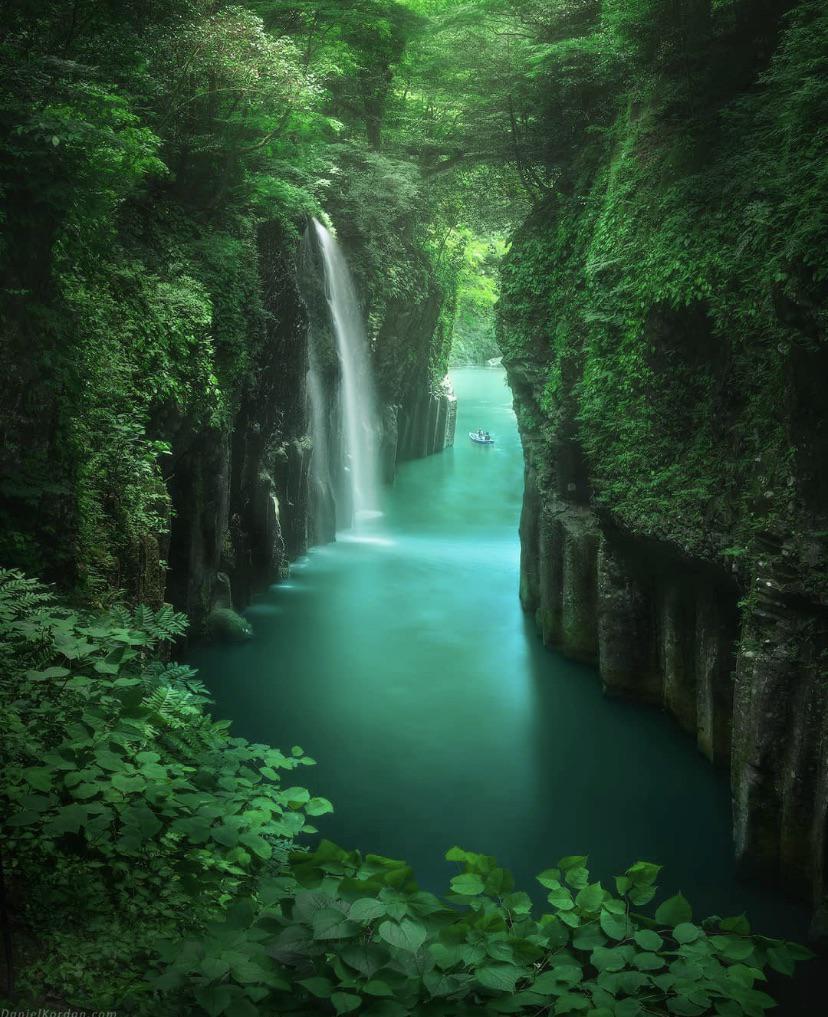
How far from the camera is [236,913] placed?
3418 mm

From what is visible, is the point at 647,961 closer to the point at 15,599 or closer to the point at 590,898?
the point at 590,898

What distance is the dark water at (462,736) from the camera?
9.88 meters

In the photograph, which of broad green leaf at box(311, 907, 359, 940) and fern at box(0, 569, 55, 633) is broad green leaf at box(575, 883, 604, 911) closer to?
broad green leaf at box(311, 907, 359, 940)

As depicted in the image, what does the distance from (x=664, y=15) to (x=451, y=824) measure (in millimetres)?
11215

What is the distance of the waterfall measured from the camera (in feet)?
73.4

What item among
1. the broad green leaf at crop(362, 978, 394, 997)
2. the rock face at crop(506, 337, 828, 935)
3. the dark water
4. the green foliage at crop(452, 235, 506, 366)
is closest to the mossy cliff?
the rock face at crop(506, 337, 828, 935)

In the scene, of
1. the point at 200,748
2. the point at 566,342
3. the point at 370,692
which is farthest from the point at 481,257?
the point at 200,748

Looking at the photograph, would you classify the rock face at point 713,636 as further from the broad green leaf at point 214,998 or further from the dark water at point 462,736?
the broad green leaf at point 214,998

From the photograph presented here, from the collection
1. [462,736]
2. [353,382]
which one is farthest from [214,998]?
[353,382]

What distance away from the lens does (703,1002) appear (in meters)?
3.43

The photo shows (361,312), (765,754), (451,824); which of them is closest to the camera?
(765,754)

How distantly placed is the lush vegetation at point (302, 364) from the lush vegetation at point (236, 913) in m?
0.02

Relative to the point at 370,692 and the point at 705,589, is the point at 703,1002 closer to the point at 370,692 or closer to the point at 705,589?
the point at 705,589

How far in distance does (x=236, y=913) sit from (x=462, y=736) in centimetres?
939
